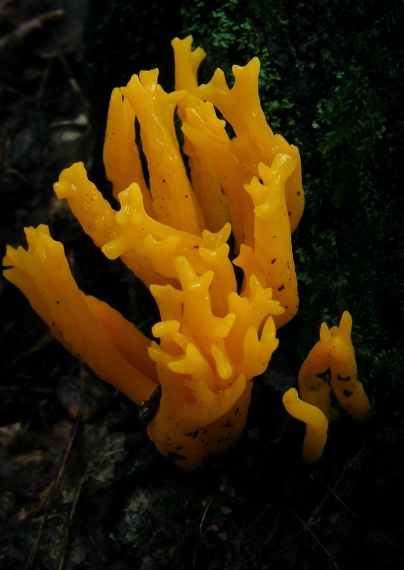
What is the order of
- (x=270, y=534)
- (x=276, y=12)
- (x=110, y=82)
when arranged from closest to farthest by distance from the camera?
1. (x=270, y=534)
2. (x=276, y=12)
3. (x=110, y=82)

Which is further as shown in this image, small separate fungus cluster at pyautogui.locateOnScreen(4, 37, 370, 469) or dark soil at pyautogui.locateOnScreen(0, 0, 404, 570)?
dark soil at pyautogui.locateOnScreen(0, 0, 404, 570)

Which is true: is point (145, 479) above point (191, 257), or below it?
below

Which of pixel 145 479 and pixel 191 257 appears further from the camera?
pixel 145 479

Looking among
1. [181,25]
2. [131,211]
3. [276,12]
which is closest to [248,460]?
[131,211]

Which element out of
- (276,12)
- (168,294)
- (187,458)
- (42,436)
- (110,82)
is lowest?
(42,436)

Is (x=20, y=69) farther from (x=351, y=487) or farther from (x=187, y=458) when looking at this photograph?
(x=351, y=487)
